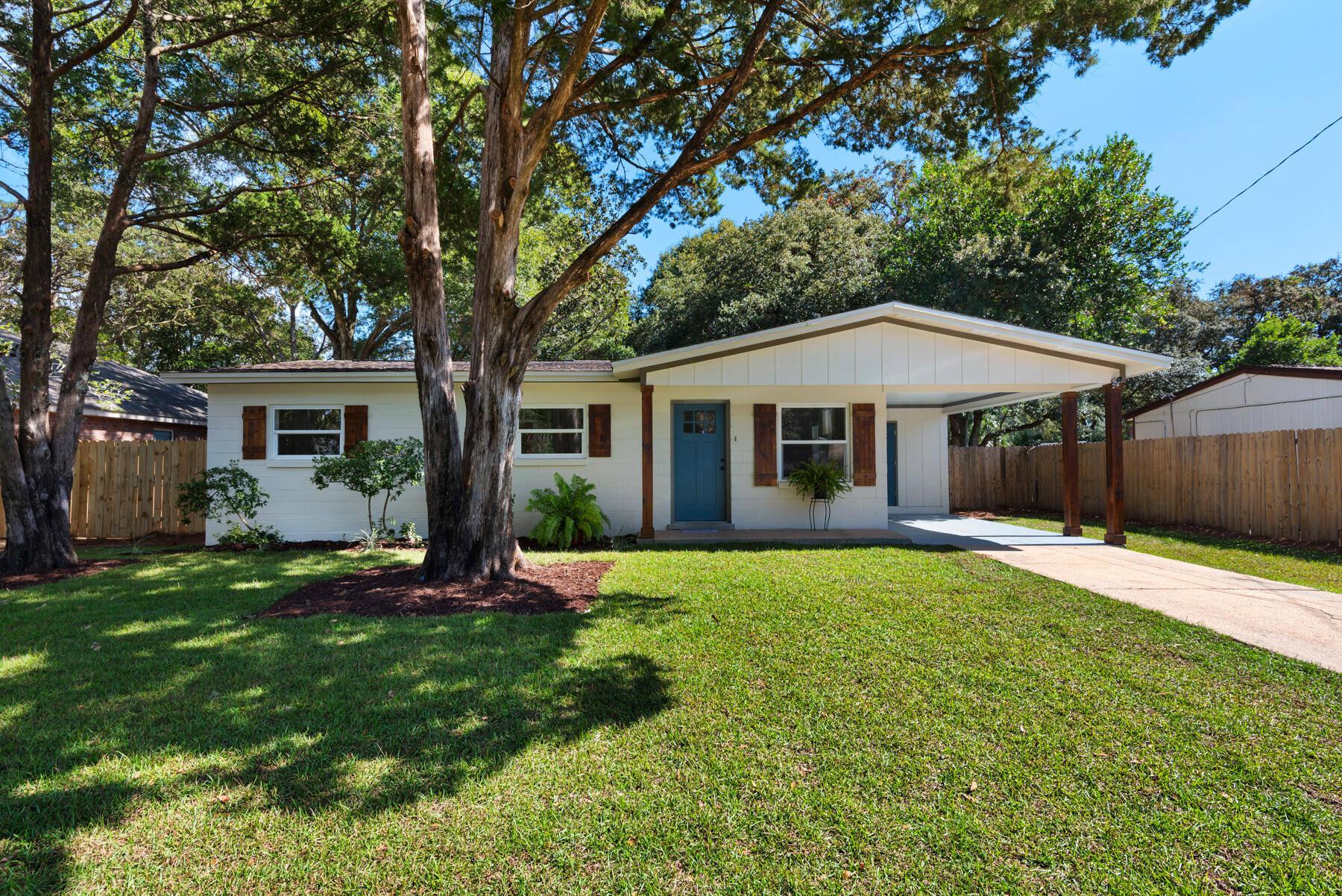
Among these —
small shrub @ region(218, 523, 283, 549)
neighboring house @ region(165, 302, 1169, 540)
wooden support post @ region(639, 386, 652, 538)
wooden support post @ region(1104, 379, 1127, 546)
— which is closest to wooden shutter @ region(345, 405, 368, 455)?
neighboring house @ region(165, 302, 1169, 540)

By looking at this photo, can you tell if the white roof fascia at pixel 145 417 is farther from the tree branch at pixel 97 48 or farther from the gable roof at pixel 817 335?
the tree branch at pixel 97 48

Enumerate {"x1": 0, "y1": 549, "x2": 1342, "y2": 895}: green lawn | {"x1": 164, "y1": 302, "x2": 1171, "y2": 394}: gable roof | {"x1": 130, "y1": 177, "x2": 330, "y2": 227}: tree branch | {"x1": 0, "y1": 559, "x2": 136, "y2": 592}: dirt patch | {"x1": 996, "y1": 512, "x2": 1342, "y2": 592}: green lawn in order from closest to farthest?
{"x1": 0, "y1": 549, "x2": 1342, "y2": 895}: green lawn, {"x1": 0, "y1": 559, "x2": 136, "y2": 592}: dirt patch, {"x1": 996, "y1": 512, "x2": 1342, "y2": 592}: green lawn, {"x1": 130, "y1": 177, "x2": 330, "y2": 227}: tree branch, {"x1": 164, "y1": 302, "x2": 1171, "y2": 394}: gable roof

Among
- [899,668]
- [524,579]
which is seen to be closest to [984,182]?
[899,668]

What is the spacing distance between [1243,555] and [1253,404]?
641cm

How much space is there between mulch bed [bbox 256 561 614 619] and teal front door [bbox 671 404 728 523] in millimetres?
4125

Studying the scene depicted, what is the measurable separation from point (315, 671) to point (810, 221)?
17841 mm

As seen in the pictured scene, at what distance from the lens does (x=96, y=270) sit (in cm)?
784

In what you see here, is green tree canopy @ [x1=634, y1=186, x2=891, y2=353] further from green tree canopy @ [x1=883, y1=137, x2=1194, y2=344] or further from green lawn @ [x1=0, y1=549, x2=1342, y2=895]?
green lawn @ [x1=0, y1=549, x2=1342, y2=895]

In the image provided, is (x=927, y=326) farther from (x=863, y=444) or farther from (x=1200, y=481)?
(x=1200, y=481)

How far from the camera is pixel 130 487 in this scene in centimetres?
1078

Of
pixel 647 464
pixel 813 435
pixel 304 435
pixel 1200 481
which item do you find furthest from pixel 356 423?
pixel 1200 481

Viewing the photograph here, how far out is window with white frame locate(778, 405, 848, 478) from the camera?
10.7 meters

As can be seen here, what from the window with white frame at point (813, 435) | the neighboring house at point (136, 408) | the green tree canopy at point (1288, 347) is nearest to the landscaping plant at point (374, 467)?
the window with white frame at point (813, 435)

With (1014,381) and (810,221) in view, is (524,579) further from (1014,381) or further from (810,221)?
(810,221)
